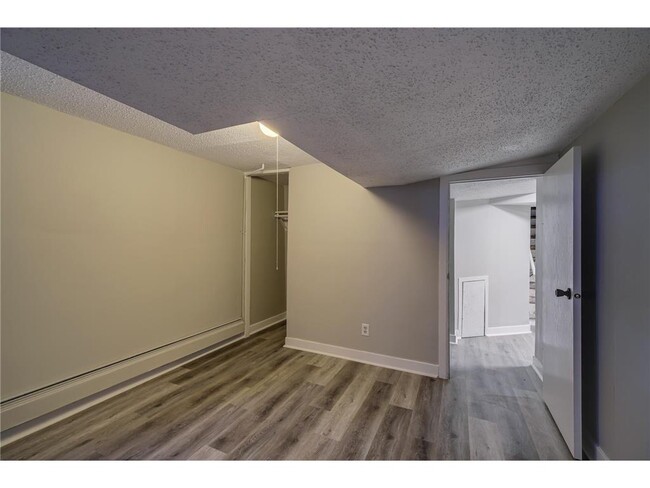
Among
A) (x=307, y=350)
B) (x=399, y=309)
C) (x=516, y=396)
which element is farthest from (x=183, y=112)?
(x=516, y=396)

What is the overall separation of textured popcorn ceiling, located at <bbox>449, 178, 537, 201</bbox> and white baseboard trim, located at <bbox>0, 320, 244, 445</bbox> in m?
3.22

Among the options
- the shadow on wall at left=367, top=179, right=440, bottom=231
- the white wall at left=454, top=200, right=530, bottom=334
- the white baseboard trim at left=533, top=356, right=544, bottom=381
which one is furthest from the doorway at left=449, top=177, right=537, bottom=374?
the shadow on wall at left=367, top=179, right=440, bottom=231

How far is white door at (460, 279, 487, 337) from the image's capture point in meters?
3.52

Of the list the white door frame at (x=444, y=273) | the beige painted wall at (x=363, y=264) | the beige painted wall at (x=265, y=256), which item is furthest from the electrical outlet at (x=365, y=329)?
the beige painted wall at (x=265, y=256)

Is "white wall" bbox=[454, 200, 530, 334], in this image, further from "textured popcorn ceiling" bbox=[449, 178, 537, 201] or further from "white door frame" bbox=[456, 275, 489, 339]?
"textured popcorn ceiling" bbox=[449, 178, 537, 201]

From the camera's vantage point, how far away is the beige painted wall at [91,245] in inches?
65.5

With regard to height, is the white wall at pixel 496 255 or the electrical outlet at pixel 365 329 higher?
the white wall at pixel 496 255

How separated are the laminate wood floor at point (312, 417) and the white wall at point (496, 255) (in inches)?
44.8

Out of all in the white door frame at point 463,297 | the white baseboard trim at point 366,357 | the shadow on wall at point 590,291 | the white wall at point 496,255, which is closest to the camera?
the shadow on wall at point 590,291

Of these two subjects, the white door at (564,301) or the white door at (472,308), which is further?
the white door at (472,308)

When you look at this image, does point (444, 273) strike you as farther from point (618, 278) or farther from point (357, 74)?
point (357, 74)

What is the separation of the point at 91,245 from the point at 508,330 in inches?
193

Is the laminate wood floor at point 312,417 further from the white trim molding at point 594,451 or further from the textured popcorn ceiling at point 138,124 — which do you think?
the textured popcorn ceiling at point 138,124

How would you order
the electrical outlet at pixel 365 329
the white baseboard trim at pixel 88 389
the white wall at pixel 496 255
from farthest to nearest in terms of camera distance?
1. the white wall at pixel 496 255
2. the electrical outlet at pixel 365 329
3. the white baseboard trim at pixel 88 389
